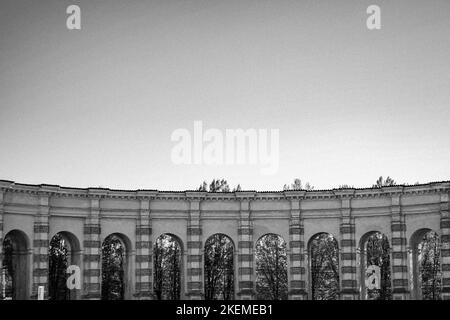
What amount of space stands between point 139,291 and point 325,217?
49.7 ft

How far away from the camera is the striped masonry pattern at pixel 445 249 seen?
2141 inches

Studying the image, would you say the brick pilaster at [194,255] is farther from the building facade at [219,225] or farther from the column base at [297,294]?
the column base at [297,294]

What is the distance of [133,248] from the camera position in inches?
2322

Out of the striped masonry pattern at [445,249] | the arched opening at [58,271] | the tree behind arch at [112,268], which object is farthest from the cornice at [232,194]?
the tree behind arch at [112,268]

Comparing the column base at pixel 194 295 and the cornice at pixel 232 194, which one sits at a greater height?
the cornice at pixel 232 194

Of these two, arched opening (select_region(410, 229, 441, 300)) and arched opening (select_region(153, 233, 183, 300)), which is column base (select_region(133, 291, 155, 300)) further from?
arched opening (select_region(410, 229, 441, 300))

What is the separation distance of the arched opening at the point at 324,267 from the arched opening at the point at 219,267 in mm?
9195

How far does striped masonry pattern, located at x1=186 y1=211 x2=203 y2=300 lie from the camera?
58781 millimetres

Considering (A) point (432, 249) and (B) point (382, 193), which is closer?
(B) point (382, 193)
